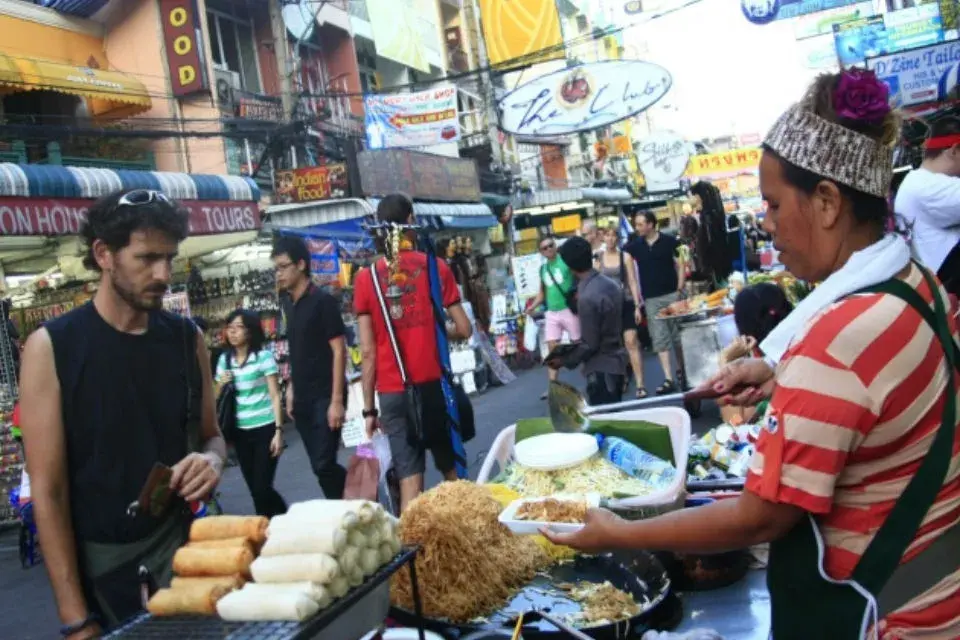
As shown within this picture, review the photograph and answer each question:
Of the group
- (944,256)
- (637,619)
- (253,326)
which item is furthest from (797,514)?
(253,326)

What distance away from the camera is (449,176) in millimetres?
20703

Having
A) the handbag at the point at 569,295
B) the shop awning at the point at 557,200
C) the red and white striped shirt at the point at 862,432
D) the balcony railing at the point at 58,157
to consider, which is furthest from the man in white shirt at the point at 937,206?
the shop awning at the point at 557,200

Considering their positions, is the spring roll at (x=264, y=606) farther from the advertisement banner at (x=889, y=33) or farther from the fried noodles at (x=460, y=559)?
the advertisement banner at (x=889, y=33)

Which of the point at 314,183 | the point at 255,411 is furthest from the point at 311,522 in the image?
the point at 314,183

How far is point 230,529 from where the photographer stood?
1.86 metres

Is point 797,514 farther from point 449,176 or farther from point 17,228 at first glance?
point 449,176

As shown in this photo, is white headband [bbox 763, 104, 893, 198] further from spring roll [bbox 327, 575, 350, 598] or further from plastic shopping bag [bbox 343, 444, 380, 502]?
plastic shopping bag [bbox 343, 444, 380, 502]

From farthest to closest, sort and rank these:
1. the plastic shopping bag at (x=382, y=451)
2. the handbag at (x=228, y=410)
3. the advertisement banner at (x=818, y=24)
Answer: the advertisement banner at (x=818, y=24) < the handbag at (x=228, y=410) < the plastic shopping bag at (x=382, y=451)

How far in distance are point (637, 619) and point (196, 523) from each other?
4.13 ft

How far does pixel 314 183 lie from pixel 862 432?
609 inches

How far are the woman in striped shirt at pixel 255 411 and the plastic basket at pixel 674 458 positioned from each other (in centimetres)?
305

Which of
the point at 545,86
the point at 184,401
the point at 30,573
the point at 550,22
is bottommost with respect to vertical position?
the point at 30,573

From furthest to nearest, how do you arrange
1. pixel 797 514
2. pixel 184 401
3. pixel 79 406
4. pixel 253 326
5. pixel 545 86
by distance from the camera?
pixel 545 86 < pixel 253 326 < pixel 184 401 < pixel 79 406 < pixel 797 514

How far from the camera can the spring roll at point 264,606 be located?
1539mm
